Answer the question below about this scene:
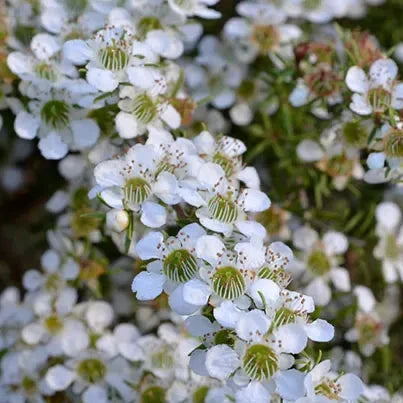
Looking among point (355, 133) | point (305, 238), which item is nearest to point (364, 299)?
point (305, 238)

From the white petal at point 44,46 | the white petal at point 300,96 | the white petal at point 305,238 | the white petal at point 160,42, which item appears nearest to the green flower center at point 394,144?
the white petal at point 300,96

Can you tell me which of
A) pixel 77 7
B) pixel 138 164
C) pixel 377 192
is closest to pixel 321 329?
pixel 138 164

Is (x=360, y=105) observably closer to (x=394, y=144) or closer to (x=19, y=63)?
(x=394, y=144)

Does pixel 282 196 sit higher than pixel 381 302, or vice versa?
pixel 282 196

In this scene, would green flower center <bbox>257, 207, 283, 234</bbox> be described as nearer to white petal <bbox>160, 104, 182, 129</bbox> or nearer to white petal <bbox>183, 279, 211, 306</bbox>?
white petal <bbox>160, 104, 182, 129</bbox>

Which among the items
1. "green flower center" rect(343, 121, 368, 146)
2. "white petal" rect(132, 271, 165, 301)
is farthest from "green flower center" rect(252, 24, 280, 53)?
"white petal" rect(132, 271, 165, 301)

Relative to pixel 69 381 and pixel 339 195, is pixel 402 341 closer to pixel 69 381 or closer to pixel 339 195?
pixel 339 195
